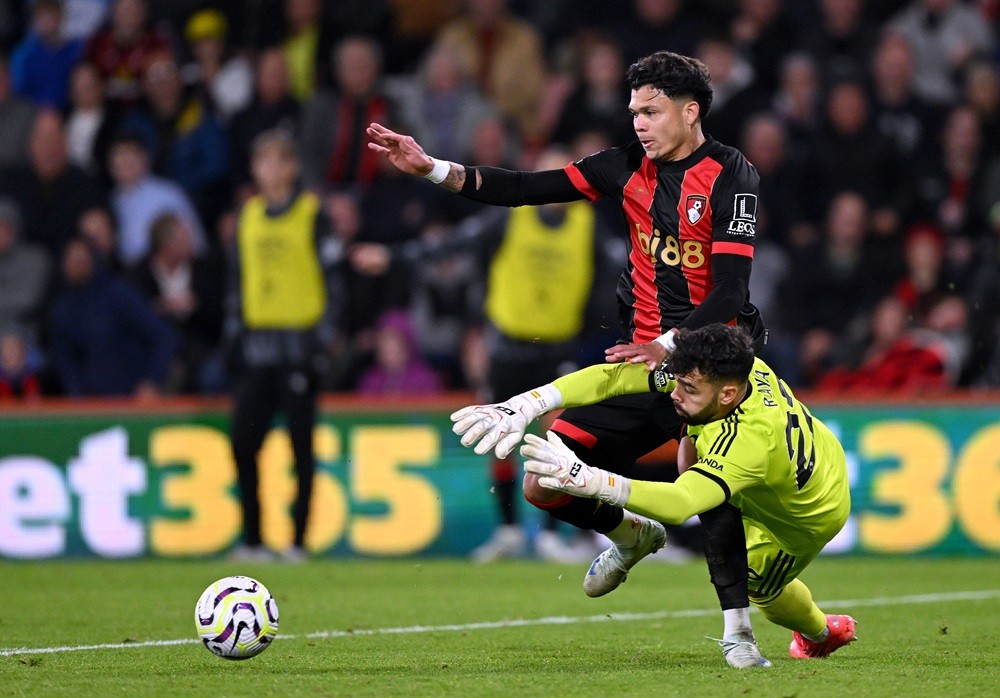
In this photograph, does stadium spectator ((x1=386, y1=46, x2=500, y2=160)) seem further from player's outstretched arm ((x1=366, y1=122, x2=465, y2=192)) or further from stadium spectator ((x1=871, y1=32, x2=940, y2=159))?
player's outstretched arm ((x1=366, y1=122, x2=465, y2=192))

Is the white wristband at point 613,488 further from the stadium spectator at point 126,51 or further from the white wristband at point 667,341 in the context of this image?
the stadium spectator at point 126,51

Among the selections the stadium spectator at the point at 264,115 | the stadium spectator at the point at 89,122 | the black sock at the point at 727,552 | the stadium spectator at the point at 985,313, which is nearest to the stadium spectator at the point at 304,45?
the stadium spectator at the point at 264,115

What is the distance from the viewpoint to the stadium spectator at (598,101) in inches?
538

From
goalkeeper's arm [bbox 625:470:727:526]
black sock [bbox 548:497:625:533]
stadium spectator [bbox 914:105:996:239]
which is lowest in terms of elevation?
black sock [bbox 548:497:625:533]

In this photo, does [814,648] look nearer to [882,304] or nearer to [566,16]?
[882,304]

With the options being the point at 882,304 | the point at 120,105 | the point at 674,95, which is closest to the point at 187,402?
the point at 120,105

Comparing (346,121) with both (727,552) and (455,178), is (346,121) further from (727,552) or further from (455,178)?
(727,552)

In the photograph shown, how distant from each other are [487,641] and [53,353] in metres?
7.21

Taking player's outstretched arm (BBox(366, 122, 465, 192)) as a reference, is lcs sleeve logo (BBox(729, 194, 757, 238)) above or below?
below

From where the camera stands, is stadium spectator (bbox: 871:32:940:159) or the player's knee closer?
the player's knee

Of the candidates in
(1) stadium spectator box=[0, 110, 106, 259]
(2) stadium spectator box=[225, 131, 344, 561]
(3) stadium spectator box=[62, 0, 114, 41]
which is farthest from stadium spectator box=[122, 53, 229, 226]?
(2) stadium spectator box=[225, 131, 344, 561]

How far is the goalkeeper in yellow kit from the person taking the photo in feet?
17.3

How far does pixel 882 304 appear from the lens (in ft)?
40.3

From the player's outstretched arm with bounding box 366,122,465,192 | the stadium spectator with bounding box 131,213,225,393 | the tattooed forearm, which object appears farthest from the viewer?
the stadium spectator with bounding box 131,213,225,393
